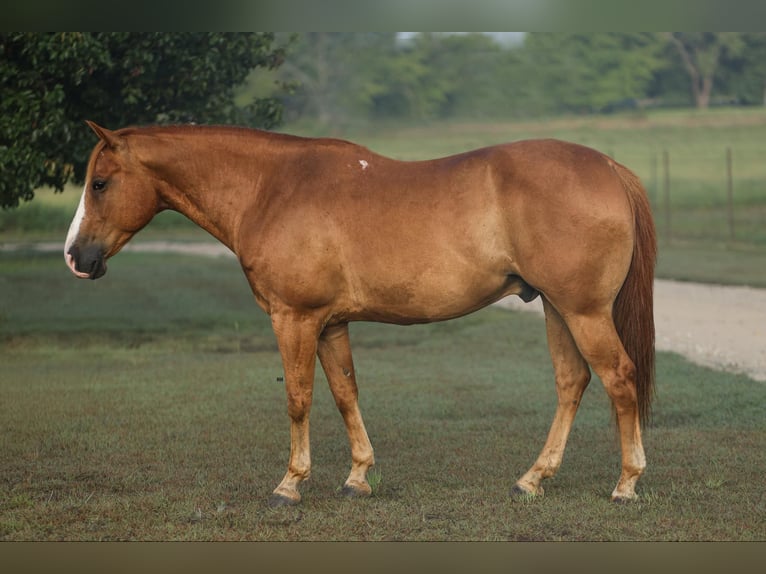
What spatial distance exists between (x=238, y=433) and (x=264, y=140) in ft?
8.50

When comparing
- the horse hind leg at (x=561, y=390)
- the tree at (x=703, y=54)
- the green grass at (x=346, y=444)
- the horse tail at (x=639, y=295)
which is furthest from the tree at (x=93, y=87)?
the tree at (x=703, y=54)

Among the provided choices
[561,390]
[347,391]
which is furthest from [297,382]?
[561,390]

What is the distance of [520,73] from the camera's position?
41.7 meters

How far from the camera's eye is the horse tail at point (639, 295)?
5.86 metres

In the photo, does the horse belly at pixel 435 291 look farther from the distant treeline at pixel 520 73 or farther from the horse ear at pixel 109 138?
the distant treeline at pixel 520 73

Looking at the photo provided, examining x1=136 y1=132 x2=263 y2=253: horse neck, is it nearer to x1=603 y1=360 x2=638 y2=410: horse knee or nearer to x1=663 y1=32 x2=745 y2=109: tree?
x1=603 y1=360 x2=638 y2=410: horse knee

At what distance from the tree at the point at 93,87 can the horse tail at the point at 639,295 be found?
7.26 m

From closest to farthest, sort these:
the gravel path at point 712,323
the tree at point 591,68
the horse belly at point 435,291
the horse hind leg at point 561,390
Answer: the horse belly at point 435,291
the horse hind leg at point 561,390
the gravel path at point 712,323
the tree at point 591,68

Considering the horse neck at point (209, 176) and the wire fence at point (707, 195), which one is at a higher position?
the horse neck at point (209, 176)

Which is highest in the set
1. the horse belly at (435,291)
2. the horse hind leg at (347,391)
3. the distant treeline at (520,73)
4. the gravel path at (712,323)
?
the horse belly at (435,291)

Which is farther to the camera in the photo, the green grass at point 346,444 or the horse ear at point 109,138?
the horse ear at point 109,138

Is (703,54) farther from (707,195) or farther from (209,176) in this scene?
(209,176)

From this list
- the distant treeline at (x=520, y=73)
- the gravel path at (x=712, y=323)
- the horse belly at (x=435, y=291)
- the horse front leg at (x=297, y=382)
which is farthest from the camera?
the distant treeline at (x=520, y=73)

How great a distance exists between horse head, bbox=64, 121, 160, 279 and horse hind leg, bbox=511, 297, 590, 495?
2452 mm
